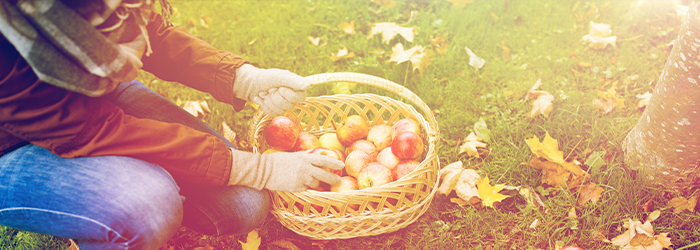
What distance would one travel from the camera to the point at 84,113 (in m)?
1.04

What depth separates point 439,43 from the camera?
108 inches

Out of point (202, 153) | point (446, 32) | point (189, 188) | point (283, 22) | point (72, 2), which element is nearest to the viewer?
point (72, 2)

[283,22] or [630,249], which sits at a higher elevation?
[283,22]

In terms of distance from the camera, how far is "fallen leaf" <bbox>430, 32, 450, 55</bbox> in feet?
8.67

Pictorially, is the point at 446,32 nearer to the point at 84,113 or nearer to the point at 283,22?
the point at 283,22

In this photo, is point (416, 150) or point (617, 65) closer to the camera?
point (416, 150)

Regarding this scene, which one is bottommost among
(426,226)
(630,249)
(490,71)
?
(426,226)

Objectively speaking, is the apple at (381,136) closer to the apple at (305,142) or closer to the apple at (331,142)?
the apple at (331,142)

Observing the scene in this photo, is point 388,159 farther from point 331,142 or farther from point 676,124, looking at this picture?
point 676,124

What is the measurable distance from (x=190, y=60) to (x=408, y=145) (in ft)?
3.23

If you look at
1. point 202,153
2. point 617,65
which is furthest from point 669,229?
point 202,153

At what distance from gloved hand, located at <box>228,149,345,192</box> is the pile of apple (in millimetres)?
176

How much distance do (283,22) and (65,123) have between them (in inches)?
91.3

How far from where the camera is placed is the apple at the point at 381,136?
185 cm
